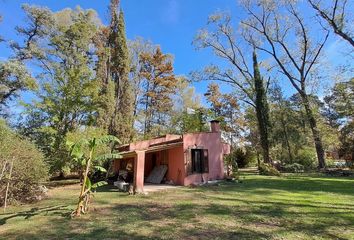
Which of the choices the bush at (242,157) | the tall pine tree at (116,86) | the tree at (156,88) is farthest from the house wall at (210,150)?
the tree at (156,88)

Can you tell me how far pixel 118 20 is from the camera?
2552 cm

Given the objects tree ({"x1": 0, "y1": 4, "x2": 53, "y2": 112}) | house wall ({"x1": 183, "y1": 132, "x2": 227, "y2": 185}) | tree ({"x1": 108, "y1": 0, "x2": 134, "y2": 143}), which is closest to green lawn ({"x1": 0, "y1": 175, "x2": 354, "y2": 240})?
house wall ({"x1": 183, "y1": 132, "x2": 227, "y2": 185})

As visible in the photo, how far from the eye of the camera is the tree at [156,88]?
Result: 32250 mm

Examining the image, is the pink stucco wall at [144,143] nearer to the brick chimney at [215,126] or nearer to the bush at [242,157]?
the brick chimney at [215,126]

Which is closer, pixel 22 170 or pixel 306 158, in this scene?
pixel 22 170

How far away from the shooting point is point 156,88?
33188 millimetres

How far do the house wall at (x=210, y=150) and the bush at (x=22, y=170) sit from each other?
302 inches

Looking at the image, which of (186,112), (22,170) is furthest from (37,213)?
(186,112)

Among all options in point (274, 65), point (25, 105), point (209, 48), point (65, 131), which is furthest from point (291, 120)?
point (25, 105)

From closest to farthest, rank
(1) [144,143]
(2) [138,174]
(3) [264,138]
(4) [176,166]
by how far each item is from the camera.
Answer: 1. (2) [138,174]
2. (4) [176,166]
3. (1) [144,143]
4. (3) [264,138]

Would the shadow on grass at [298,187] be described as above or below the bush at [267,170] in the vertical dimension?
below

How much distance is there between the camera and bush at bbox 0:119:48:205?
11188 mm

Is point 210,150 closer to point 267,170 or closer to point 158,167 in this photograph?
point 158,167

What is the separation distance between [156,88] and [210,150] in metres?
17.6
